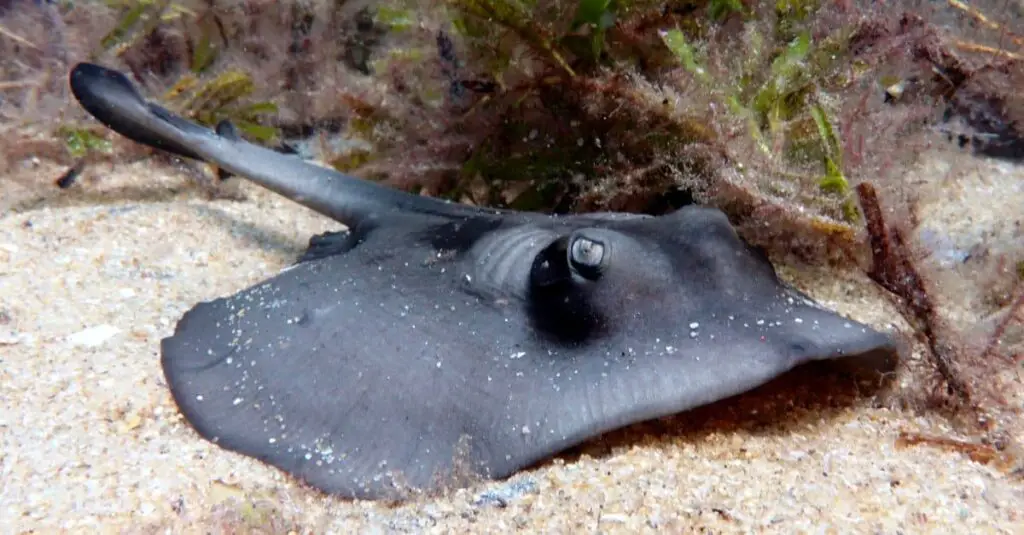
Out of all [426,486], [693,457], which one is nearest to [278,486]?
[426,486]

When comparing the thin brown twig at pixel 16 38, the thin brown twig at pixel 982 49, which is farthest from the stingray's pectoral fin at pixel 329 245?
the thin brown twig at pixel 16 38

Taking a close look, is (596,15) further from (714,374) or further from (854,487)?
(854,487)

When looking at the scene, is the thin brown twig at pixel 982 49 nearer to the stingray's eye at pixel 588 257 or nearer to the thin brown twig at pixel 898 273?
the thin brown twig at pixel 898 273

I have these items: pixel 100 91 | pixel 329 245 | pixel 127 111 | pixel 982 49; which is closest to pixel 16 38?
pixel 100 91

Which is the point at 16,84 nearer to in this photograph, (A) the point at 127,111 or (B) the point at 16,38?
(B) the point at 16,38

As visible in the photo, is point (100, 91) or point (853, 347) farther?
point (100, 91)

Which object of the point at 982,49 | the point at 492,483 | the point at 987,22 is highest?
the point at 987,22
